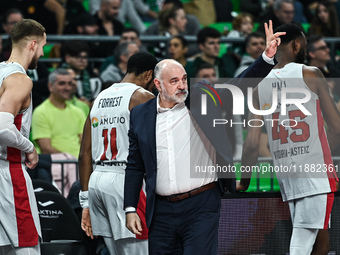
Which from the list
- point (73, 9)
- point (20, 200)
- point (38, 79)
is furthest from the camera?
point (73, 9)

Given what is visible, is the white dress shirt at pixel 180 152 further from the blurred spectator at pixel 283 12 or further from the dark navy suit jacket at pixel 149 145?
the blurred spectator at pixel 283 12

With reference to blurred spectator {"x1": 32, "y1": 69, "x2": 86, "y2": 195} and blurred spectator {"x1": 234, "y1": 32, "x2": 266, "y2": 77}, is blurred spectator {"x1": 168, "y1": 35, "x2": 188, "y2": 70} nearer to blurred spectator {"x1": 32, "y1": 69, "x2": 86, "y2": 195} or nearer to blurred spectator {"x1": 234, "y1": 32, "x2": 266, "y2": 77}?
blurred spectator {"x1": 234, "y1": 32, "x2": 266, "y2": 77}

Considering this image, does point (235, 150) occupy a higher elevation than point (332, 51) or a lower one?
lower

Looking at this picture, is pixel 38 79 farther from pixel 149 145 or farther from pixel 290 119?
pixel 149 145

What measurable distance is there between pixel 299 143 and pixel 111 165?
5.40 ft

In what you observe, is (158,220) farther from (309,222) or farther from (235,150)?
(235,150)

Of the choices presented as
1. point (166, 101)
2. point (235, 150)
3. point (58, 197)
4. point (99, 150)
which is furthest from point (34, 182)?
point (235, 150)

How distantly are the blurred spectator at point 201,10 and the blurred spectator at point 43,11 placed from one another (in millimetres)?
2888

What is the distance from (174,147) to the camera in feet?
17.8

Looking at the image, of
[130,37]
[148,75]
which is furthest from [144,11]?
[148,75]

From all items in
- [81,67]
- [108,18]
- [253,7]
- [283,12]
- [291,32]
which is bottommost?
[291,32]

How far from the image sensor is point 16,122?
568cm

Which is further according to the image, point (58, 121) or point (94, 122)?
point (58, 121)

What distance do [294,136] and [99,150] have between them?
1.71m
